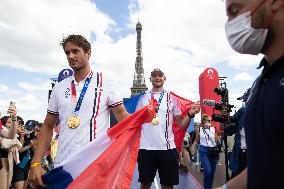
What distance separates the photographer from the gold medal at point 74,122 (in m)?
3.44

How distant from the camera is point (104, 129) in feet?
12.0

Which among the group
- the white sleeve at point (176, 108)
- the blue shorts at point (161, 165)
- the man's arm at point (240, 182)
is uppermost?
the white sleeve at point (176, 108)

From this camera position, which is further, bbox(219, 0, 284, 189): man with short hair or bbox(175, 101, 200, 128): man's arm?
bbox(175, 101, 200, 128): man's arm

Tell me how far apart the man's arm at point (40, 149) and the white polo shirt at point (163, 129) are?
264cm

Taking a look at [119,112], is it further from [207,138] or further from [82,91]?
[207,138]

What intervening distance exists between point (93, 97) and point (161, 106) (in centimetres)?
291

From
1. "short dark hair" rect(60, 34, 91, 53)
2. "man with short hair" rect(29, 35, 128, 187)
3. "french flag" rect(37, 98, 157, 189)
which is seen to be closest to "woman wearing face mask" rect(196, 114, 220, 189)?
"french flag" rect(37, 98, 157, 189)

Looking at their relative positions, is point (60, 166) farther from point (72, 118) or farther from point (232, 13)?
point (232, 13)

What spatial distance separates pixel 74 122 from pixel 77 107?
15 centimetres

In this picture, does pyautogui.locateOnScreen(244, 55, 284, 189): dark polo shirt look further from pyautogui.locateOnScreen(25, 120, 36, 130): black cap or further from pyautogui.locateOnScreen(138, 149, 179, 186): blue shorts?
pyautogui.locateOnScreen(25, 120, 36, 130): black cap

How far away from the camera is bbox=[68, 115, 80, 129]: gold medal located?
11.3ft

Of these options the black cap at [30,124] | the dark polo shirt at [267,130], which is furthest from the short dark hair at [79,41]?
the black cap at [30,124]

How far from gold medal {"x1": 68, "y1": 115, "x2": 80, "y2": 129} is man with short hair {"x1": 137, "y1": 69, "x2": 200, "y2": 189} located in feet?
8.78

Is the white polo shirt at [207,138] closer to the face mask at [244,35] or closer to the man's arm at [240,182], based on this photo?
the man's arm at [240,182]
